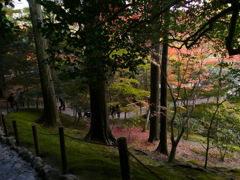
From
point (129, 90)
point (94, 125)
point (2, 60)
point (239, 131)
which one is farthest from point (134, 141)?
point (2, 60)

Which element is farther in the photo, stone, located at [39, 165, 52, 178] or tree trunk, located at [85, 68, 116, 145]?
tree trunk, located at [85, 68, 116, 145]

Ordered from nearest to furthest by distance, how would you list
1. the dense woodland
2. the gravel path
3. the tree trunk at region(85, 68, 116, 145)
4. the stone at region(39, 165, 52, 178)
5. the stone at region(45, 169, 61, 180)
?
1. the dense woodland
2. the stone at region(45, 169, 61, 180)
3. the stone at region(39, 165, 52, 178)
4. the gravel path
5. the tree trunk at region(85, 68, 116, 145)

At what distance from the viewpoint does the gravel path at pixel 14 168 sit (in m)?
3.75

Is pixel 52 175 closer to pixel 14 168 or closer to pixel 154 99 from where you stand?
pixel 14 168

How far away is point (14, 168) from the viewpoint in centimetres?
414

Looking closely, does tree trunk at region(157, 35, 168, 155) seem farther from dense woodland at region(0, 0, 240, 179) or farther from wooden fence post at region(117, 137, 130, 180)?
wooden fence post at region(117, 137, 130, 180)

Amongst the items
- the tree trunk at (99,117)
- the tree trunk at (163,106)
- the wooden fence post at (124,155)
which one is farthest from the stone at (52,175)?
the tree trunk at (163,106)

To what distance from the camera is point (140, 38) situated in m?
4.50

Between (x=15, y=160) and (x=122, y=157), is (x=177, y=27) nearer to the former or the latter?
(x=122, y=157)

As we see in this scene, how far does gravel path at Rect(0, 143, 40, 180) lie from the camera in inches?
148

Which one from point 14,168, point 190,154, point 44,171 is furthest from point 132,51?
point 190,154

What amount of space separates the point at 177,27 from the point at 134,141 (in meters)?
9.05

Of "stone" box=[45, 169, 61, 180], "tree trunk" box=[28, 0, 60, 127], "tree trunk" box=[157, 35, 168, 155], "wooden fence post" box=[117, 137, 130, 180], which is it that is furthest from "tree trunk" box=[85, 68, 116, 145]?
"wooden fence post" box=[117, 137, 130, 180]

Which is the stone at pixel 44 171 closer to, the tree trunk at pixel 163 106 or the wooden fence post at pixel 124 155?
the wooden fence post at pixel 124 155
